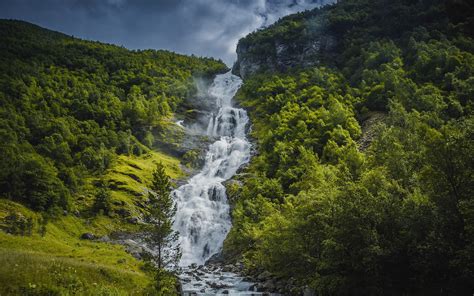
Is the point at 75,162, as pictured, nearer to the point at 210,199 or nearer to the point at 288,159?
the point at 210,199

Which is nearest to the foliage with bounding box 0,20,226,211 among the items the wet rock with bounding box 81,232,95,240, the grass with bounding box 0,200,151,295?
the wet rock with bounding box 81,232,95,240

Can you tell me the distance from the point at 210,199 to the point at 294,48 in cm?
11603

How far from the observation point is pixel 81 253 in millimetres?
48094

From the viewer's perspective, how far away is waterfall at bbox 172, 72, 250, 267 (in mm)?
75500

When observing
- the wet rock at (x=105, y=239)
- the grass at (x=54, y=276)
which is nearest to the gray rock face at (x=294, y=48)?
the wet rock at (x=105, y=239)

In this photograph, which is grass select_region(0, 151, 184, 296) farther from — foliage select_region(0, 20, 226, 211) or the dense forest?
the dense forest

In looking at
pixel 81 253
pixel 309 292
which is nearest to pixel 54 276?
pixel 81 253

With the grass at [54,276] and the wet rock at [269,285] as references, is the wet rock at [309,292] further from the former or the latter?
the grass at [54,276]

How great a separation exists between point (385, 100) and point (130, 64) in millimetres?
131472

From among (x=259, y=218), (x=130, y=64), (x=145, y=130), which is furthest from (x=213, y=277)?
(x=130, y=64)

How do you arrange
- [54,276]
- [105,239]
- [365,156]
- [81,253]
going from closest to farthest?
[54,276]
[81,253]
[105,239]
[365,156]

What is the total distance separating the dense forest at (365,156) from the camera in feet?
95.3

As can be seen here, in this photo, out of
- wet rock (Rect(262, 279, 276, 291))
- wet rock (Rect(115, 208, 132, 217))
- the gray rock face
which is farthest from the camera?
the gray rock face

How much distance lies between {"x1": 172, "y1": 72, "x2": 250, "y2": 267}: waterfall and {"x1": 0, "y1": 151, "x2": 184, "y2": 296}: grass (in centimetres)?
990
